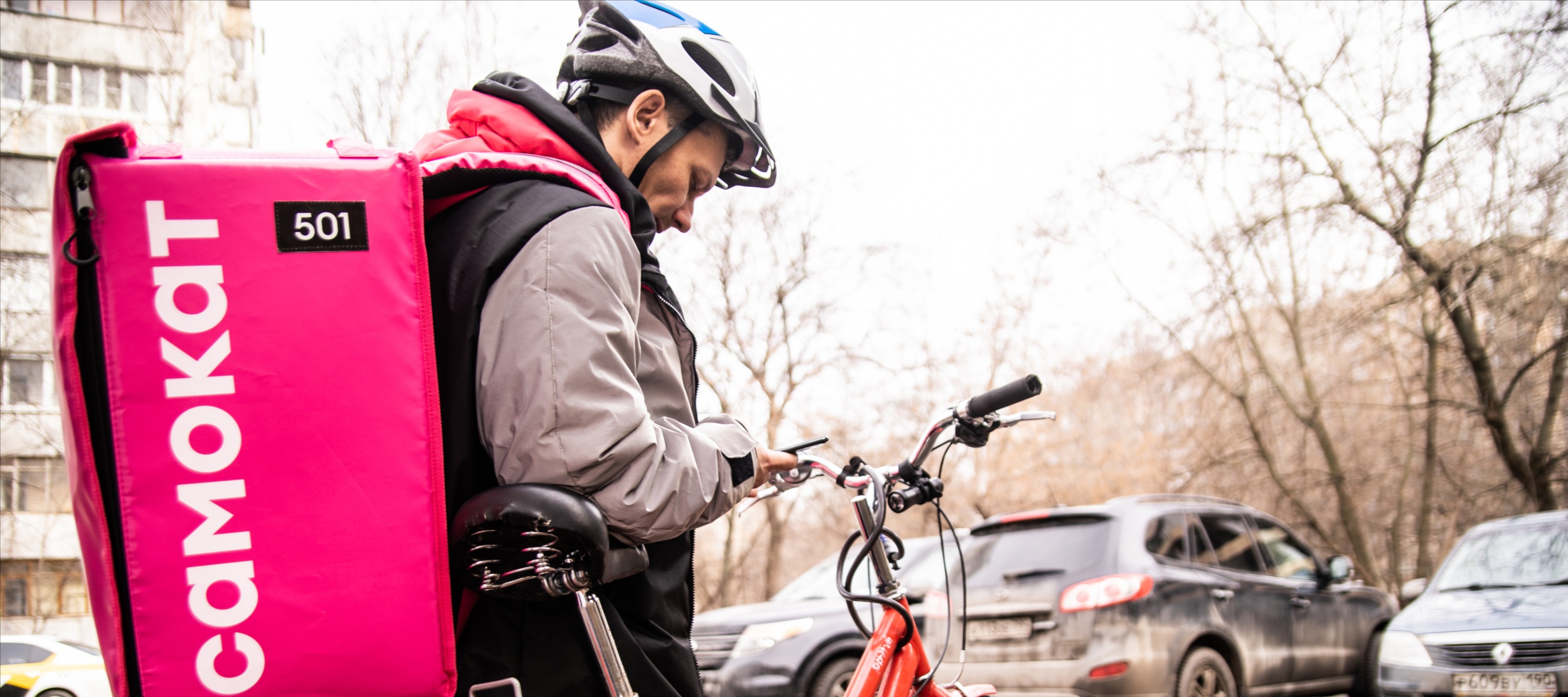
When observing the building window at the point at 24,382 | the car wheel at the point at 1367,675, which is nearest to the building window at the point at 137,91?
the building window at the point at 24,382

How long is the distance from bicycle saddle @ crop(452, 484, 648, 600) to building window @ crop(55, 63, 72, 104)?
114 ft

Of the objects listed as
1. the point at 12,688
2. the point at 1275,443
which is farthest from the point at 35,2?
the point at 1275,443

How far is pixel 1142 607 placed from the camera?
7.10m

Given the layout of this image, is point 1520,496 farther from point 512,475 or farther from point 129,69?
point 129,69

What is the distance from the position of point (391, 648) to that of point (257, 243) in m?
0.55

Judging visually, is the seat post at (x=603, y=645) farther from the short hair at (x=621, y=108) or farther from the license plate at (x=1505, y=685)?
the license plate at (x=1505, y=685)

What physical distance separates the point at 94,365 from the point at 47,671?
1316 cm

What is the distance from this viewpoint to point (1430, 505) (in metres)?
17.2

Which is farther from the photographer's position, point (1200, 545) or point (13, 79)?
point (13, 79)

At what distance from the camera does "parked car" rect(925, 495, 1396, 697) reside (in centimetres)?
705

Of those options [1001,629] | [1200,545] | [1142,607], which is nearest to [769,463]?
[1142,607]

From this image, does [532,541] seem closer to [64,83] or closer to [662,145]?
[662,145]

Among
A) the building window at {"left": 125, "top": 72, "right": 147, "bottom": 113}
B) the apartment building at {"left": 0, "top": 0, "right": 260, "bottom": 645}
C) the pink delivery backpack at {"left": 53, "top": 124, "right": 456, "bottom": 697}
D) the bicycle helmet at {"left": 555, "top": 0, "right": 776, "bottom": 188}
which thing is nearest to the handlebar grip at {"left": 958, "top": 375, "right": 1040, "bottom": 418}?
the bicycle helmet at {"left": 555, "top": 0, "right": 776, "bottom": 188}

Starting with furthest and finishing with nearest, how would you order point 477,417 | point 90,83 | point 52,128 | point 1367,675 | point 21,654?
point 90,83 → point 52,128 → point 21,654 → point 1367,675 → point 477,417
